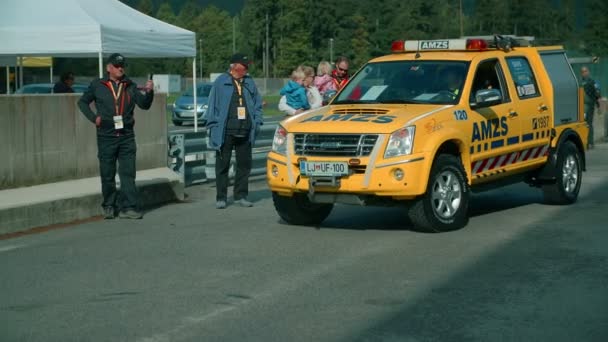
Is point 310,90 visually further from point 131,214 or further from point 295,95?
point 131,214

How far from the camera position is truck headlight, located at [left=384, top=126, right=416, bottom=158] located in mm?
10086

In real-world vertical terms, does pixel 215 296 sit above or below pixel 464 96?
below

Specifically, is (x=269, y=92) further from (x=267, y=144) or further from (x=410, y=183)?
(x=410, y=183)

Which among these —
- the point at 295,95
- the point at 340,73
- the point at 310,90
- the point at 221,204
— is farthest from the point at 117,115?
the point at 340,73

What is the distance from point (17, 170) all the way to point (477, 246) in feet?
19.6

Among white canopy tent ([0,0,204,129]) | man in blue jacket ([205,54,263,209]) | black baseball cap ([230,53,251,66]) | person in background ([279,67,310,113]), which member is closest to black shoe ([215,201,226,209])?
man in blue jacket ([205,54,263,209])

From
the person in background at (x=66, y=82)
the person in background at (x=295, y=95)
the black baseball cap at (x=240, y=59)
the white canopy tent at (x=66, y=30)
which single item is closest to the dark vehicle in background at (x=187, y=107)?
the person in background at (x=66, y=82)

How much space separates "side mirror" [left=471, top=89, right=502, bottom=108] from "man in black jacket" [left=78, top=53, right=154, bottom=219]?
11.6 feet

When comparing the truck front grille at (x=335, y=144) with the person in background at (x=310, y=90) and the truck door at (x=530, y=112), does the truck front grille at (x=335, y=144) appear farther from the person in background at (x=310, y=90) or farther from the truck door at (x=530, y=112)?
the person in background at (x=310, y=90)

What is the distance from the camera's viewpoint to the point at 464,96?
1105 centimetres

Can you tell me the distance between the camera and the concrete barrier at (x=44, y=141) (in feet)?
41.6

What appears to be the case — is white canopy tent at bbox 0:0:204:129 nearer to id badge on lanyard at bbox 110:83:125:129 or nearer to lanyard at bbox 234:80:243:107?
lanyard at bbox 234:80:243:107

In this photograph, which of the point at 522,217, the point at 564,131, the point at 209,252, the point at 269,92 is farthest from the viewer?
the point at 269,92

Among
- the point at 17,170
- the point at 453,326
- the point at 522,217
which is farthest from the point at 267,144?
the point at 453,326
